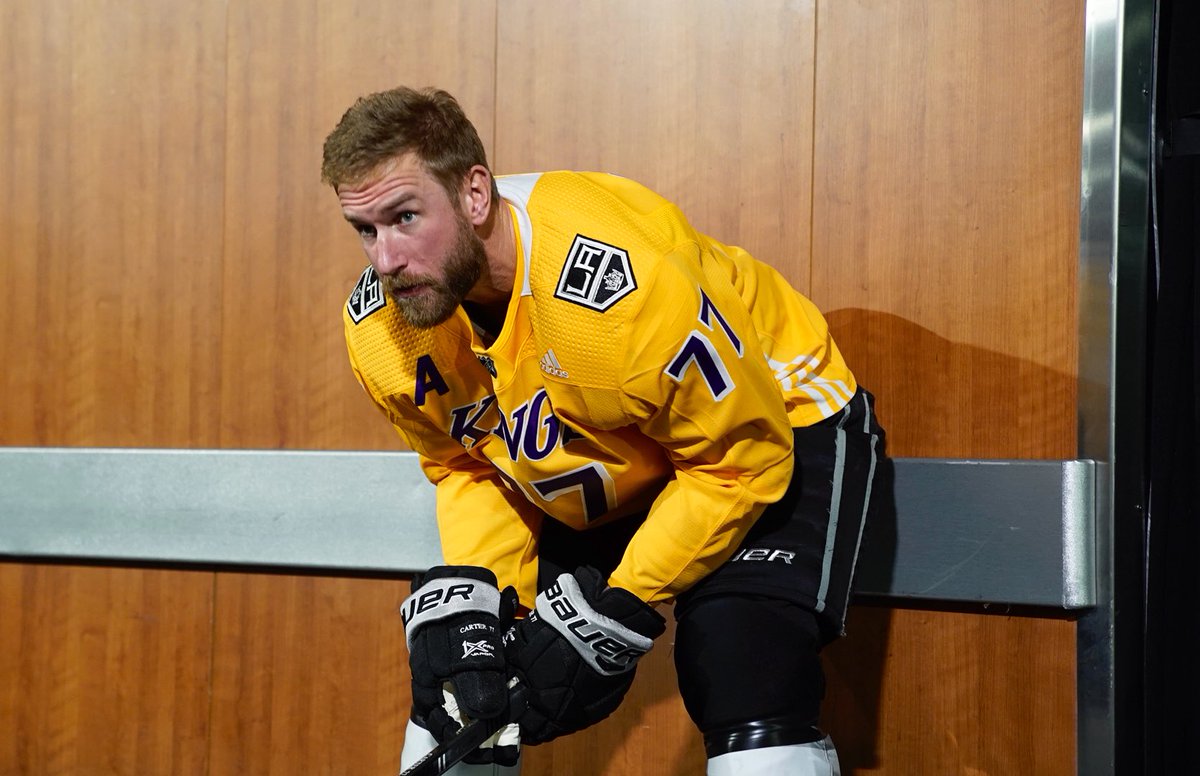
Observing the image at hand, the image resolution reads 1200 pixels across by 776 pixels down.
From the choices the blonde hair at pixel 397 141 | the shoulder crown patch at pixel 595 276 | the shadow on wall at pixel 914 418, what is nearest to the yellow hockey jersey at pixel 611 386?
the shoulder crown patch at pixel 595 276

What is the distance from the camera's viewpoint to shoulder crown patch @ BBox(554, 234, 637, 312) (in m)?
1.46

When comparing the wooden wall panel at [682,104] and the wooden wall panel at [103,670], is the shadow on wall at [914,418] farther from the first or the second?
the wooden wall panel at [103,670]

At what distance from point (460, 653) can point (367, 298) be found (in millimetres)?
546

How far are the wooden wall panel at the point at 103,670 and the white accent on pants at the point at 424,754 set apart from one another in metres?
1.00

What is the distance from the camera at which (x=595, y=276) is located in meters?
1.48

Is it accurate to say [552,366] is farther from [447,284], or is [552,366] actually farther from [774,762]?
[774,762]

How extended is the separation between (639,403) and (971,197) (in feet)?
2.99

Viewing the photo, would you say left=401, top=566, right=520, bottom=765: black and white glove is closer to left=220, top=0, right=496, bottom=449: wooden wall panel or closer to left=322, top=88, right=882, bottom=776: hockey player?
left=322, top=88, right=882, bottom=776: hockey player

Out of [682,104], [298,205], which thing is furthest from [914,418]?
[298,205]

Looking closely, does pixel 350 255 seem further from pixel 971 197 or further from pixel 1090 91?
pixel 1090 91

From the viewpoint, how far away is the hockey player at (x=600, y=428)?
57.7 inches

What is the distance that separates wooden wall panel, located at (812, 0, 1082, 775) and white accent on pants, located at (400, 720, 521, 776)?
0.75 metres

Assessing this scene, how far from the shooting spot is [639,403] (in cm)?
148

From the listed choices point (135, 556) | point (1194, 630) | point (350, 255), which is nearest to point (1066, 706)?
point (1194, 630)
